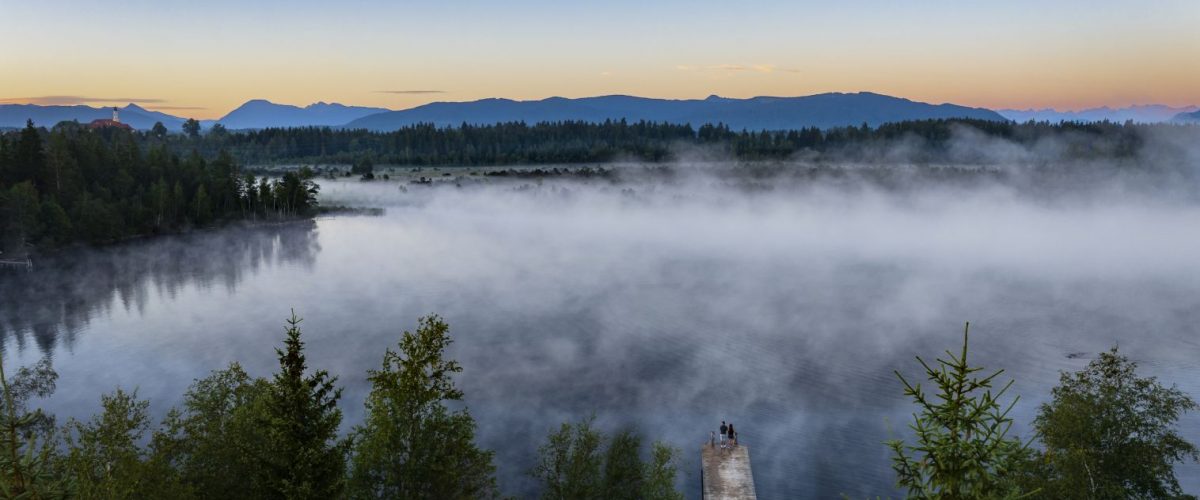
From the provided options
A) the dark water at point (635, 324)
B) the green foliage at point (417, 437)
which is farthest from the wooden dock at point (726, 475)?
the green foliage at point (417, 437)

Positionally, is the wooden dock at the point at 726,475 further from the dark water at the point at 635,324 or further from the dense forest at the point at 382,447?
the dense forest at the point at 382,447

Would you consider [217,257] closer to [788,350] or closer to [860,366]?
[788,350]

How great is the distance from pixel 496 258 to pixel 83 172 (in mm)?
73532

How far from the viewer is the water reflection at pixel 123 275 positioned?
3113 inches

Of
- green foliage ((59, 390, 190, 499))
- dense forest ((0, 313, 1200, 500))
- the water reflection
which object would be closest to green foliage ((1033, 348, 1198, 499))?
dense forest ((0, 313, 1200, 500))

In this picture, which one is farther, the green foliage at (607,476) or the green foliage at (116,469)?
the green foliage at (607,476)

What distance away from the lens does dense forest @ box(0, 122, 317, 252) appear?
10781 centimetres

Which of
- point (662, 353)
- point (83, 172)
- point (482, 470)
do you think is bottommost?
point (662, 353)

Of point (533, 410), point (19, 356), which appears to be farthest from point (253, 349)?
point (533, 410)

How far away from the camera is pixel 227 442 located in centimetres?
2486

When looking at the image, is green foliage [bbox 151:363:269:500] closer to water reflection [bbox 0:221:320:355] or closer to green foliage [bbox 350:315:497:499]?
green foliage [bbox 350:315:497:499]

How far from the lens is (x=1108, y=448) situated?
973 inches

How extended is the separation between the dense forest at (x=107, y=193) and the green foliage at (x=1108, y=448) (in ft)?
397

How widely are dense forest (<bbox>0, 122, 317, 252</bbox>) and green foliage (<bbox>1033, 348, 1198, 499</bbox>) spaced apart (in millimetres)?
120949
